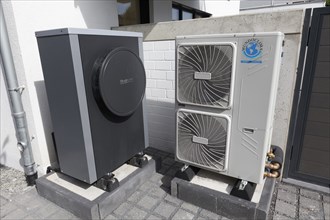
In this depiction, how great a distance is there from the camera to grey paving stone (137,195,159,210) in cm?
202

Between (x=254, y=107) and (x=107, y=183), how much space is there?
1.43m

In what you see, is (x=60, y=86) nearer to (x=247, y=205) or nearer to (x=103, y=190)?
(x=103, y=190)

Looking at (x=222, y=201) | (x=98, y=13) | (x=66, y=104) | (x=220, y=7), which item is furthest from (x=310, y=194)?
A: (x=220, y=7)

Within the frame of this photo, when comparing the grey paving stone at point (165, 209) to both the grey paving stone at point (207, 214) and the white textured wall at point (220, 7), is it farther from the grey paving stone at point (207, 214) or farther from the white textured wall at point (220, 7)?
the white textured wall at point (220, 7)

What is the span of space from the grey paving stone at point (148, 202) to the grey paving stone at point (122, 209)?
0.35ft

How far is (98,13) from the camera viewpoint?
108 inches

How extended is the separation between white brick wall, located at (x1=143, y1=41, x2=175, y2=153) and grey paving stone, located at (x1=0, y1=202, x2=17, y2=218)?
5.94 ft

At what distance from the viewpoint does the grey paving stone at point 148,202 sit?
2.02 metres

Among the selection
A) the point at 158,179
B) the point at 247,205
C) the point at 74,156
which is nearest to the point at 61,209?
the point at 74,156

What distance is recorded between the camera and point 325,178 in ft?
7.02

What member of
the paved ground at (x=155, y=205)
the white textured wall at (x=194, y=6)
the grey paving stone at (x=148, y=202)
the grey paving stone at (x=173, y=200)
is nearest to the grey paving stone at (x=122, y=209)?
the paved ground at (x=155, y=205)

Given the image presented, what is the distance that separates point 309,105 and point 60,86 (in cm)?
228

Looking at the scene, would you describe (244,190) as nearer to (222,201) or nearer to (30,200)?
(222,201)

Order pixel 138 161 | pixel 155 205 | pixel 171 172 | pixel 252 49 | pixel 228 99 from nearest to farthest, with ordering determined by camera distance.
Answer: pixel 252 49, pixel 228 99, pixel 155 205, pixel 138 161, pixel 171 172
